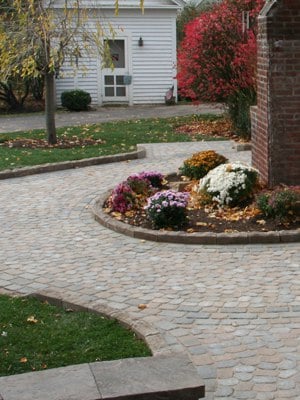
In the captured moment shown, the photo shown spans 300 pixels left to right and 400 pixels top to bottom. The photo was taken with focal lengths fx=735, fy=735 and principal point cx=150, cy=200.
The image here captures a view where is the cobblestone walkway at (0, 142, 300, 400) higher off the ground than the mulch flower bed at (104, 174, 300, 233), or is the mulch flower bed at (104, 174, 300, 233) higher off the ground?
the mulch flower bed at (104, 174, 300, 233)

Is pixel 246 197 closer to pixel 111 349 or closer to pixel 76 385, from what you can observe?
pixel 111 349

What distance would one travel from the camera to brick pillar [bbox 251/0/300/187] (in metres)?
9.26

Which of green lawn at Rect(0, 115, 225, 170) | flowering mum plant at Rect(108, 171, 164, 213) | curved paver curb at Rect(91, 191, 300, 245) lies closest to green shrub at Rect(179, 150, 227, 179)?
flowering mum plant at Rect(108, 171, 164, 213)

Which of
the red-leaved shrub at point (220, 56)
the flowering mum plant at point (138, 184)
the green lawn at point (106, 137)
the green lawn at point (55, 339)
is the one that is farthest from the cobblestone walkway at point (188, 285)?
the red-leaved shrub at point (220, 56)

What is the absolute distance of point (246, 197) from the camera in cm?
932

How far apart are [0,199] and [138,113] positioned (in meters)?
15.0

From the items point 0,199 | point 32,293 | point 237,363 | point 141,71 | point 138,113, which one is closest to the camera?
A: point 237,363

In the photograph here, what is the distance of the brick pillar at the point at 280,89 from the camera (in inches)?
364

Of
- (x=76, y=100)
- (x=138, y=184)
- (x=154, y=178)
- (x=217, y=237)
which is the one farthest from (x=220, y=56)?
(x=217, y=237)

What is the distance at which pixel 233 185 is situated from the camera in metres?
9.24

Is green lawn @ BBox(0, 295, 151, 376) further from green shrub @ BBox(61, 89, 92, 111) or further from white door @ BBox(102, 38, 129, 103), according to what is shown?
white door @ BBox(102, 38, 129, 103)

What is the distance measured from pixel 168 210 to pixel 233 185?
1.11 m

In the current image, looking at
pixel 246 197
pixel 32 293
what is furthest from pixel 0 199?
pixel 32 293

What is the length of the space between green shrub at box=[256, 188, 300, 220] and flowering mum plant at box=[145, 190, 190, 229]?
3.27ft
